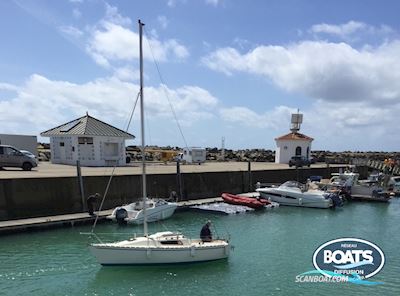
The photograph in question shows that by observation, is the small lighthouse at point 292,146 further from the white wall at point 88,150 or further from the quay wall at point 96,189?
the white wall at point 88,150

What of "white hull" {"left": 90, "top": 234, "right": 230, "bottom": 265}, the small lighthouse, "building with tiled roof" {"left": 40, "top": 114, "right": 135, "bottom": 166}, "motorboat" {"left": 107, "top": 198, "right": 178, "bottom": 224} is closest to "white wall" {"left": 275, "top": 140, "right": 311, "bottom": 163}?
the small lighthouse

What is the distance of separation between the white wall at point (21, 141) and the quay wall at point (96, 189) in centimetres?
1904

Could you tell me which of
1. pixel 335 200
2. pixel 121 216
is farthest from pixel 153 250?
pixel 335 200

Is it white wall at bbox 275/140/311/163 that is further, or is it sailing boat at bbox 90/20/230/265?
white wall at bbox 275/140/311/163

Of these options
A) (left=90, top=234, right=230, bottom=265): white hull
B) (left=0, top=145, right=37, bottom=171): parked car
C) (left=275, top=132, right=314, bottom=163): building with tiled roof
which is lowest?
(left=90, top=234, right=230, bottom=265): white hull

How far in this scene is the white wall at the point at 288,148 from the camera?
5353 centimetres

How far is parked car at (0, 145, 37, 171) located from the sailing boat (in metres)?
18.3

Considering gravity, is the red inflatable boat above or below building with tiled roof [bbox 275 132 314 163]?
below

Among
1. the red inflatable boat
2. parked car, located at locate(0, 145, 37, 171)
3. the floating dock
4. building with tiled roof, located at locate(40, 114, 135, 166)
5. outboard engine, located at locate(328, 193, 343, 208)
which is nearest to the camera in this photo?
the floating dock

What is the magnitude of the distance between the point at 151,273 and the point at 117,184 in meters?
13.2

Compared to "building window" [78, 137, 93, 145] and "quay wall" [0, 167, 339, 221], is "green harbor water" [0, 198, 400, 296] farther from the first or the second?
"building window" [78, 137, 93, 145]

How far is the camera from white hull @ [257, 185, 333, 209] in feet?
111

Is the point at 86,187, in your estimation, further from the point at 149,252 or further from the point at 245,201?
the point at 245,201

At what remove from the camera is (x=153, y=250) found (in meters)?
16.4
